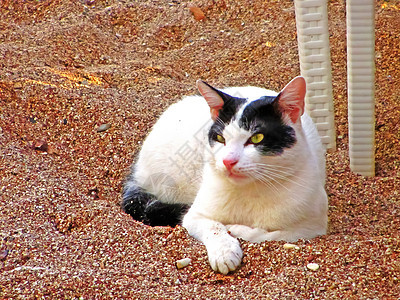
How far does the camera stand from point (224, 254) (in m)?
2.23

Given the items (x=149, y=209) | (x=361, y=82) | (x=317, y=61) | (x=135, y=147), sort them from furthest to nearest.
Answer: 1. (x=135, y=147)
2. (x=317, y=61)
3. (x=361, y=82)
4. (x=149, y=209)

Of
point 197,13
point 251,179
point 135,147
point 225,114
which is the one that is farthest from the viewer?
point 197,13

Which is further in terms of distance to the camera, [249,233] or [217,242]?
[249,233]

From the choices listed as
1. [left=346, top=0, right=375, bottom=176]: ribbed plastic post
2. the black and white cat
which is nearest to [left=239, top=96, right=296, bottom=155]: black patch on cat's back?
the black and white cat

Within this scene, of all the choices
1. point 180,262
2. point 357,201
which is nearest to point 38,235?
point 180,262

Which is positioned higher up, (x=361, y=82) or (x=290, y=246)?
(x=361, y=82)

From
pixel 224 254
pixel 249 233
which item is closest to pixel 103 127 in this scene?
pixel 249 233

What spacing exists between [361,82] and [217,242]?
1279 mm

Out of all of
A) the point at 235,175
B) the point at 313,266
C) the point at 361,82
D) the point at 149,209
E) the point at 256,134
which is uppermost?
the point at 256,134

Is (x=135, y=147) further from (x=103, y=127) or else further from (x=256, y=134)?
(x=256, y=134)

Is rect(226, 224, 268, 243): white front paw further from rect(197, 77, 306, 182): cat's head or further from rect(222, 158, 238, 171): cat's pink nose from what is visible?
rect(222, 158, 238, 171): cat's pink nose

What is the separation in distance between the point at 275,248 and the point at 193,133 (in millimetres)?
819

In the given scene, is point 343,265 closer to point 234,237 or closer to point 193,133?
point 234,237

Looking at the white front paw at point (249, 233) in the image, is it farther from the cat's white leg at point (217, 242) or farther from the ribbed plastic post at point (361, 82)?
the ribbed plastic post at point (361, 82)
